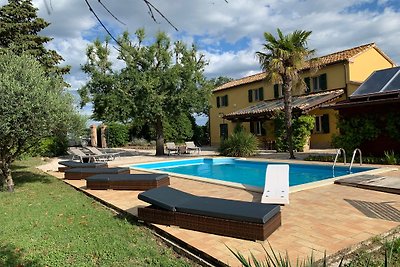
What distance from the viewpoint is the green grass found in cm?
445

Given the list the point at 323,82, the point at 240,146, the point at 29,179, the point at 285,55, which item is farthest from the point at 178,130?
the point at 29,179

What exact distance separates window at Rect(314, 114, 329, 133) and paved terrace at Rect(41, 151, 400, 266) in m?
15.7

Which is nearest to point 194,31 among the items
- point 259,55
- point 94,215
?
point 94,215

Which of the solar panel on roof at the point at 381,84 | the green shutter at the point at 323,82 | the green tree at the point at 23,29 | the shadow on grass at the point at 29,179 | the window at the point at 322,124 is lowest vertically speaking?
the shadow on grass at the point at 29,179

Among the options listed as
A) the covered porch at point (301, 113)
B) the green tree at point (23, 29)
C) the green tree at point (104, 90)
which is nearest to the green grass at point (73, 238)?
the green tree at point (104, 90)

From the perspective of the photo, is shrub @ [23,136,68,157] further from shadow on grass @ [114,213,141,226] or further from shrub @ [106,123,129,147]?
shadow on grass @ [114,213,141,226]

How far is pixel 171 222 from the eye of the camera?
18.4 ft

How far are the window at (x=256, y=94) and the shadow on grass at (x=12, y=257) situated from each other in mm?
27270

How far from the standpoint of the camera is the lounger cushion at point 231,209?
4855 millimetres

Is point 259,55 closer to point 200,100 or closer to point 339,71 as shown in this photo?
point 200,100

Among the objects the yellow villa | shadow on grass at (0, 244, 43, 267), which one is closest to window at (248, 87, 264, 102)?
the yellow villa

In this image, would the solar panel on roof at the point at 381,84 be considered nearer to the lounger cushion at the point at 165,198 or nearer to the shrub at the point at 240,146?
the shrub at the point at 240,146

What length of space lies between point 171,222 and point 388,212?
4217 millimetres

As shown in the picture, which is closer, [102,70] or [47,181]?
[47,181]
